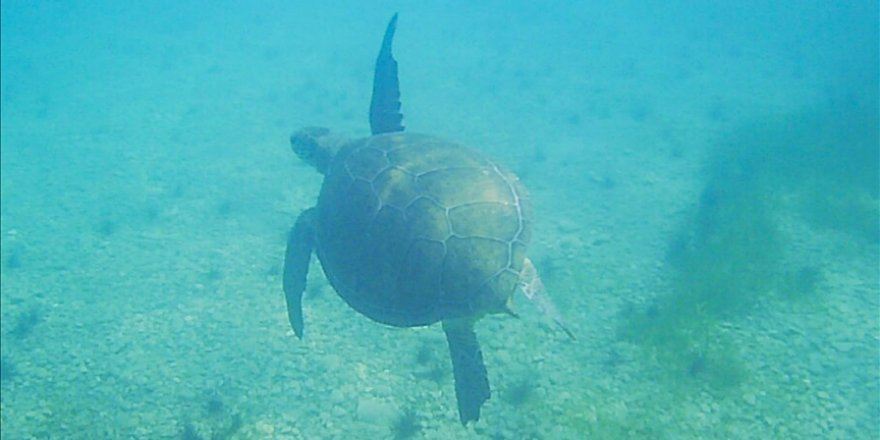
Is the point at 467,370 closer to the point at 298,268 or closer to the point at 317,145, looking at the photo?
the point at 298,268

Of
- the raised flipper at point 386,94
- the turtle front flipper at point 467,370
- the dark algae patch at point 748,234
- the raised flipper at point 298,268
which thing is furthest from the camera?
the raised flipper at point 386,94

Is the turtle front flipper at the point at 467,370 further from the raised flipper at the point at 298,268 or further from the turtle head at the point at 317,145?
the turtle head at the point at 317,145

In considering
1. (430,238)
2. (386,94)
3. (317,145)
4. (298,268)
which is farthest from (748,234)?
(298,268)

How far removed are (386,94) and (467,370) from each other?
372cm

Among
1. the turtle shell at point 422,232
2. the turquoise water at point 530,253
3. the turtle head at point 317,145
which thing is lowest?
the turquoise water at point 530,253

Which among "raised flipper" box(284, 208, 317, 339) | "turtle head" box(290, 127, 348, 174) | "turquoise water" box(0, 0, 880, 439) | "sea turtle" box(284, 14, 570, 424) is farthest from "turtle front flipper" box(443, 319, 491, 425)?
"turtle head" box(290, 127, 348, 174)

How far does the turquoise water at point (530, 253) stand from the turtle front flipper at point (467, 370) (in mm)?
1320

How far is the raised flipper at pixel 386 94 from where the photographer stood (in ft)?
21.6

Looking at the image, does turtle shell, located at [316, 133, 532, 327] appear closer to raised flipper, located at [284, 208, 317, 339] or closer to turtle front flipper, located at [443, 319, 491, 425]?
turtle front flipper, located at [443, 319, 491, 425]

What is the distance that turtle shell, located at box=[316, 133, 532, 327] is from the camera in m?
3.90

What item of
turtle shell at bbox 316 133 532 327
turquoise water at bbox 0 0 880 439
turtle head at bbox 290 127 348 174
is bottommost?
turquoise water at bbox 0 0 880 439

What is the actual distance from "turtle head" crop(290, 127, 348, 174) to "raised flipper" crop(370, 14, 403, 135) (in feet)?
1.86

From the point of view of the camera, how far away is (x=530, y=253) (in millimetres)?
8516

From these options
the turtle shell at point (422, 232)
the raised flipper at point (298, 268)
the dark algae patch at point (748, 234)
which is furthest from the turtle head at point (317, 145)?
the dark algae patch at point (748, 234)
